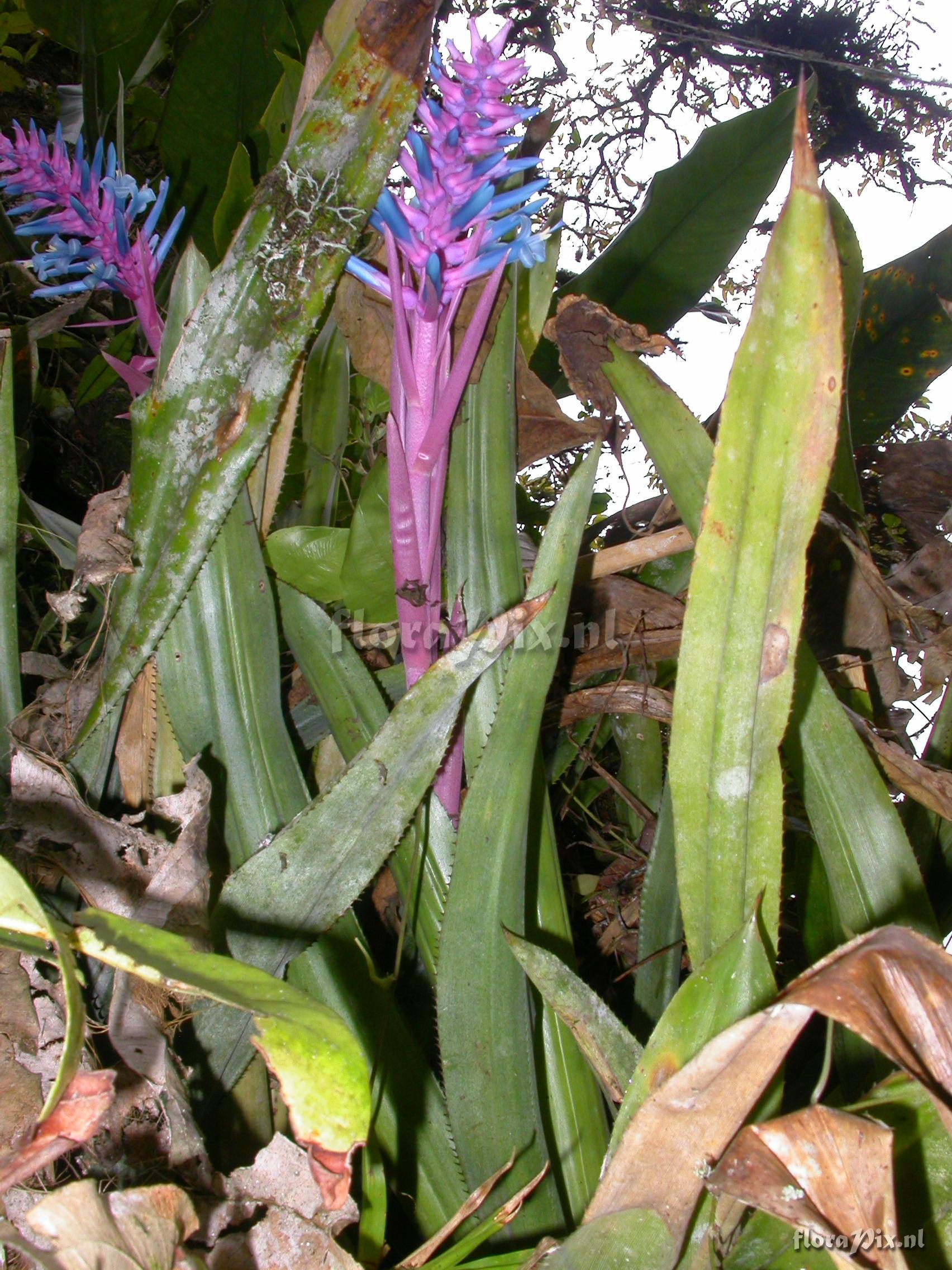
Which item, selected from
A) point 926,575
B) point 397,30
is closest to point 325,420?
point 397,30

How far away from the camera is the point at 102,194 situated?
43cm

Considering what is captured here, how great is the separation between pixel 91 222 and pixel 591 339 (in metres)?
0.24

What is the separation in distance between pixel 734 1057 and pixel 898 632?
403mm

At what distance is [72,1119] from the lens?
0.20 m

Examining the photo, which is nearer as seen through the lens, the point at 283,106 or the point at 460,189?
the point at 460,189

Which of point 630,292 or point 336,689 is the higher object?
point 630,292

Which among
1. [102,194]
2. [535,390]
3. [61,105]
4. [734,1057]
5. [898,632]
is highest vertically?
[61,105]

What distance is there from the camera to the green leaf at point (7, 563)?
428 millimetres

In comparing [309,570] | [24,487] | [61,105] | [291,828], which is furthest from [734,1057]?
[61,105]

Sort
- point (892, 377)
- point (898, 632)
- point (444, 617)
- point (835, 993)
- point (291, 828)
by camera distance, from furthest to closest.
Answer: point (892, 377) < point (898, 632) < point (444, 617) < point (291, 828) < point (835, 993)

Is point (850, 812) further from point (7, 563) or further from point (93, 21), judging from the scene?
point (93, 21)

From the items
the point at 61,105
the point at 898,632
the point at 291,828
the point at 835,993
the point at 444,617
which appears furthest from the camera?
the point at 61,105

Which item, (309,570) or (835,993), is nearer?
(835,993)

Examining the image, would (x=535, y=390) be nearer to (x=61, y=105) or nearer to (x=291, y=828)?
(x=291, y=828)
